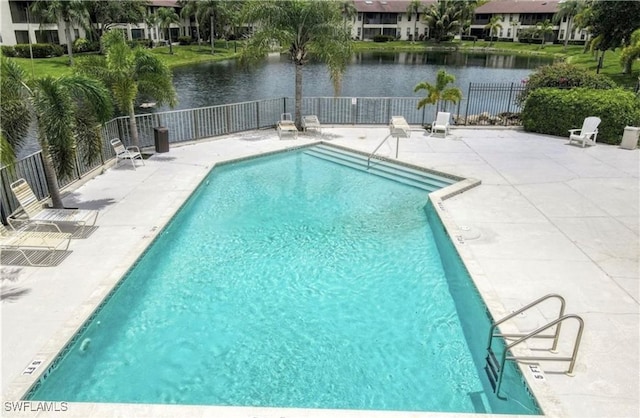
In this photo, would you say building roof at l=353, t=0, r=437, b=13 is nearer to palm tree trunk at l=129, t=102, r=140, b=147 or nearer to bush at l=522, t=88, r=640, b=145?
bush at l=522, t=88, r=640, b=145

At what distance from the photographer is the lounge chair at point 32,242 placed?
730 cm

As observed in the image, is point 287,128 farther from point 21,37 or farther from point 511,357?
point 21,37

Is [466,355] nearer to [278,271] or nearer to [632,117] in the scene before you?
[278,271]

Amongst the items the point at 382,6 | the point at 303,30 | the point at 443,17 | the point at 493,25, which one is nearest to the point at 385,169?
the point at 303,30

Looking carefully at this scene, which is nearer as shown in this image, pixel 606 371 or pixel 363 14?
pixel 606 371

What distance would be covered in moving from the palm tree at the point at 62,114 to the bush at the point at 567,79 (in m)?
15.4

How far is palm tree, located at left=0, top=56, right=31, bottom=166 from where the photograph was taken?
7793mm

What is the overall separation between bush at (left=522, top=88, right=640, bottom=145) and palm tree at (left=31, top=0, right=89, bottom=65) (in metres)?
41.0

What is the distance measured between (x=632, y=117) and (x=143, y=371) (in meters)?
16.5

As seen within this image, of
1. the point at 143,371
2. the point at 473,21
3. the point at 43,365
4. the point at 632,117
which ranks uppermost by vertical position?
the point at 473,21

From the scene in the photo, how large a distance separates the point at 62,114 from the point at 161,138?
541 cm

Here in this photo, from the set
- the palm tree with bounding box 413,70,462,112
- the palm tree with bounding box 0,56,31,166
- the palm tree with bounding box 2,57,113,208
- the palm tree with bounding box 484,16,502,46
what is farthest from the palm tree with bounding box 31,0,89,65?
the palm tree with bounding box 484,16,502,46

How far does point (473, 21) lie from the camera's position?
89.5 m

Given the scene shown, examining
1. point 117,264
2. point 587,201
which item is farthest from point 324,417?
point 587,201
